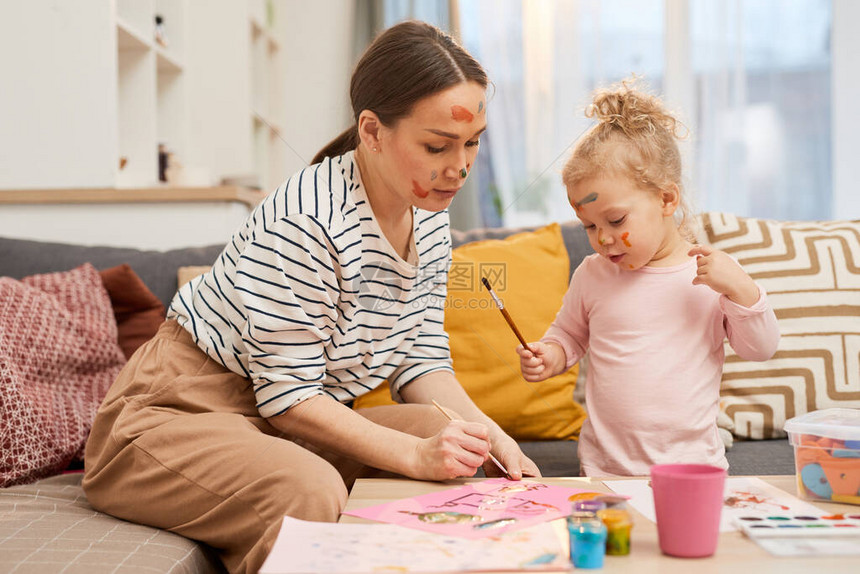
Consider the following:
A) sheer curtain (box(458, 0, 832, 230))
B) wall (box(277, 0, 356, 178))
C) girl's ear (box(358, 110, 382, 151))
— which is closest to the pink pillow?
girl's ear (box(358, 110, 382, 151))

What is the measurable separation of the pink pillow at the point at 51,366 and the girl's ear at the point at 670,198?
1.05 m

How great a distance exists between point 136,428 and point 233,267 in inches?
10.4

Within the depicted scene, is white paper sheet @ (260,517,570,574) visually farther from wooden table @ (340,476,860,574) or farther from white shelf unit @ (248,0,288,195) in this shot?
white shelf unit @ (248,0,288,195)

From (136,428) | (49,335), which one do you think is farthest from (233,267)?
(49,335)

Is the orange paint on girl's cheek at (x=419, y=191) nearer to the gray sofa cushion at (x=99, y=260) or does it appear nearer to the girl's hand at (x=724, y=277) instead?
the girl's hand at (x=724, y=277)

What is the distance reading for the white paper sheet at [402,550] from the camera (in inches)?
26.5

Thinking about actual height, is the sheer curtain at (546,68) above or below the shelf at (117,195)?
above

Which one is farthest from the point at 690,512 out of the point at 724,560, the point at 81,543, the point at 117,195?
the point at 117,195

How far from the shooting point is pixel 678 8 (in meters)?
3.47

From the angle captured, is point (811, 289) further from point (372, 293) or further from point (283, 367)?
point (283, 367)

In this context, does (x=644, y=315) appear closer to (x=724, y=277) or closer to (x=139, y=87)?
(x=724, y=277)

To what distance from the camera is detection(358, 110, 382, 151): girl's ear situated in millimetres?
1158

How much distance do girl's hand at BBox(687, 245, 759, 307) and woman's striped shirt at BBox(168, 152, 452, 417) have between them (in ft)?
1.37

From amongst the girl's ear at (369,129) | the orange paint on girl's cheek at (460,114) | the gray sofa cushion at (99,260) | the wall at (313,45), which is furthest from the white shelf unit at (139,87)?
the orange paint on girl's cheek at (460,114)
